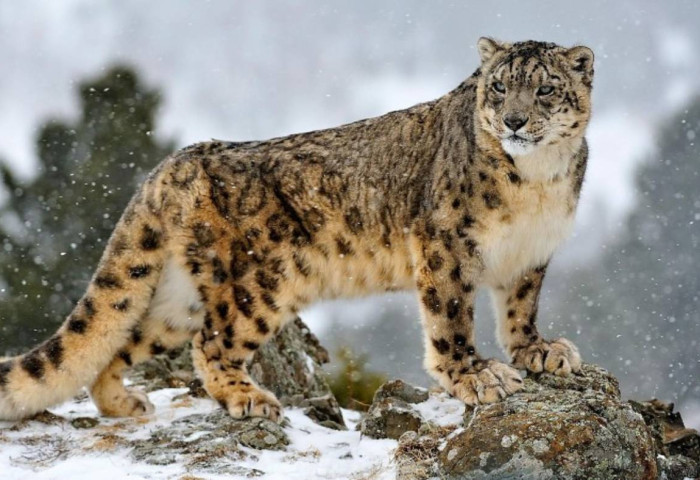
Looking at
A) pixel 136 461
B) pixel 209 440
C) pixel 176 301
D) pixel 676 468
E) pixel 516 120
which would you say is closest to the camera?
pixel 676 468

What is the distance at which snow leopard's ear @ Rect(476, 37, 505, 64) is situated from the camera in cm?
761

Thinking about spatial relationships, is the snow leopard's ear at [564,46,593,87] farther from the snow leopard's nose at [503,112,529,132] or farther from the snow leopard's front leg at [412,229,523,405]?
the snow leopard's front leg at [412,229,523,405]

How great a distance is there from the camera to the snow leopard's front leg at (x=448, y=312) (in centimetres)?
723

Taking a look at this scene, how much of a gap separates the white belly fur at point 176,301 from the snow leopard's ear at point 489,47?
2856mm

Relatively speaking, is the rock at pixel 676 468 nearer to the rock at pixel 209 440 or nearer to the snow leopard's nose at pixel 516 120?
the snow leopard's nose at pixel 516 120

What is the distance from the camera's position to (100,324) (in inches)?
316

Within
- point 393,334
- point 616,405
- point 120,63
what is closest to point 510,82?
point 616,405

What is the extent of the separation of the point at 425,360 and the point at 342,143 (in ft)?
6.75

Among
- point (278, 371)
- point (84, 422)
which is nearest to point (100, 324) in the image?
point (84, 422)

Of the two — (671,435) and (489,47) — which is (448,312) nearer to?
(489,47)

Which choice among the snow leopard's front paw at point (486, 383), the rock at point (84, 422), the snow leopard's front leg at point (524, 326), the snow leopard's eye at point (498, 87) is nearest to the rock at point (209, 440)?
the rock at point (84, 422)

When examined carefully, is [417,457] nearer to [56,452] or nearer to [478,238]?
[478,238]

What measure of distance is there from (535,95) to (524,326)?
5.69ft

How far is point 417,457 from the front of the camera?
6445 mm
